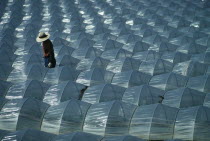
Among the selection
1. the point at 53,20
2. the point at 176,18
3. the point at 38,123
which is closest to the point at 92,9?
the point at 53,20

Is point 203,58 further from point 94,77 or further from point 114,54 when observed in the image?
point 94,77

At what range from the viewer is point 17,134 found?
13.7m

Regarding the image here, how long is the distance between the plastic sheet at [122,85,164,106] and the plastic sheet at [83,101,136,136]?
7.02 feet

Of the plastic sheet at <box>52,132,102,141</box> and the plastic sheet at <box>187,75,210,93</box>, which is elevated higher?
the plastic sheet at <box>52,132,102,141</box>

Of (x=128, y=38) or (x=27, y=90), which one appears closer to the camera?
(x=27, y=90)

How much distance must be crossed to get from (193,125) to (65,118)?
7725 mm

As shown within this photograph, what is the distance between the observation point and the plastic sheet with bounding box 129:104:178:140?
49.2 ft

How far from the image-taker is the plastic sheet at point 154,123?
15.0 meters

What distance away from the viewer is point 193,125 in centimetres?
1461

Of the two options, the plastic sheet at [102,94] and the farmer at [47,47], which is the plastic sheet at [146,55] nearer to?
the plastic sheet at [102,94]

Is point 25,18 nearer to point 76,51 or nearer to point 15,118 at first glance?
point 76,51

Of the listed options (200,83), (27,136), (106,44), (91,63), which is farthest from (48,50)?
(200,83)

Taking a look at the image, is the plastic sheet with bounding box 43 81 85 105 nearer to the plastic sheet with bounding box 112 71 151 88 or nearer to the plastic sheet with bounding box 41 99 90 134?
the plastic sheet with bounding box 41 99 90 134

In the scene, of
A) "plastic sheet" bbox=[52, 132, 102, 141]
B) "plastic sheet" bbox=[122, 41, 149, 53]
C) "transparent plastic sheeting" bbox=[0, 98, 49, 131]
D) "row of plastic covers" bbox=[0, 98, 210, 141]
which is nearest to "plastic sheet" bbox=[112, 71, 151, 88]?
"row of plastic covers" bbox=[0, 98, 210, 141]
